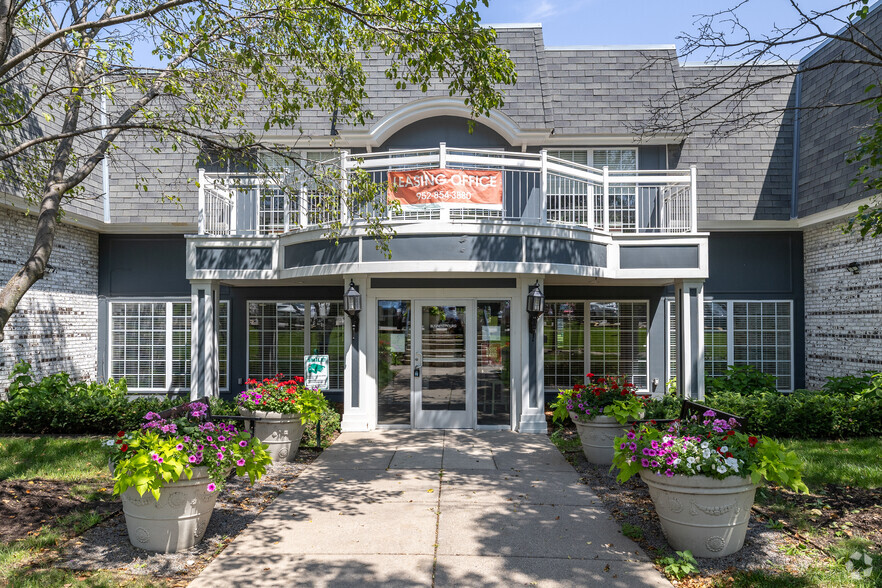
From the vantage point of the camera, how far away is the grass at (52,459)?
6.90 metres

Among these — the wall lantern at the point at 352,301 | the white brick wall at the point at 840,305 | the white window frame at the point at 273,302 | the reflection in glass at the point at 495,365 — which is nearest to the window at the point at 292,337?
the white window frame at the point at 273,302

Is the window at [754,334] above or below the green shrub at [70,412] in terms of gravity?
above

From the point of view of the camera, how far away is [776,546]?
4934 mm

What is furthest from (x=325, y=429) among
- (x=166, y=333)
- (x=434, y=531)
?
(x=166, y=333)

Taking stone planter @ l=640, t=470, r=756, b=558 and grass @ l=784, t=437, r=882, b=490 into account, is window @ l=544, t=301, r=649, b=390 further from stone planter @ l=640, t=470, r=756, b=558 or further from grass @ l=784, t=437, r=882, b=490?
stone planter @ l=640, t=470, r=756, b=558

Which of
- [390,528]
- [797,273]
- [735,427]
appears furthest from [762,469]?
[797,273]

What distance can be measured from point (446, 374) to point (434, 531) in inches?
183

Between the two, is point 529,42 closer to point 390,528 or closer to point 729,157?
point 729,157

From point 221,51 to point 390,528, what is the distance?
6206 millimetres

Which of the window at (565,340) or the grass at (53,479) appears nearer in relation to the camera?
the grass at (53,479)

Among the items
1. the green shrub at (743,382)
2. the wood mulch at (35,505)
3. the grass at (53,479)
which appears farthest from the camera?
the green shrub at (743,382)

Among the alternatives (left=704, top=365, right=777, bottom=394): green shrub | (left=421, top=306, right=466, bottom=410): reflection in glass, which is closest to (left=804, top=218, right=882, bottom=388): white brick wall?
(left=704, top=365, right=777, bottom=394): green shrub

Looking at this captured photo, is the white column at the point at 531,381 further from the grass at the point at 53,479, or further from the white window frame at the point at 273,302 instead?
the grass at the point at 53,479

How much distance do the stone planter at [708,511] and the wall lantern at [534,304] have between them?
4713 mm
